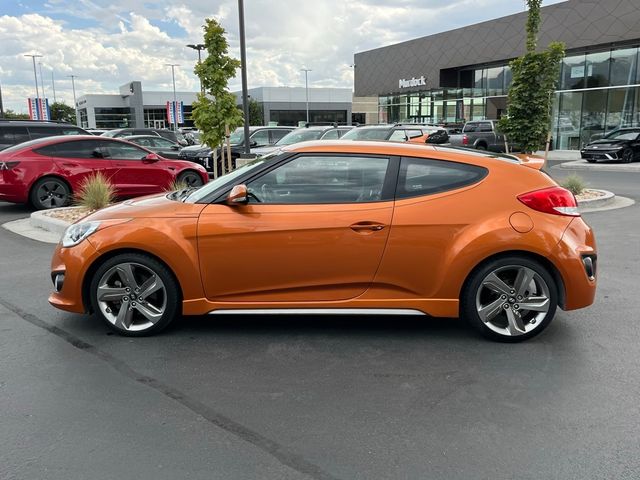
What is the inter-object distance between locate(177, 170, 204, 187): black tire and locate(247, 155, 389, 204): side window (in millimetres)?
8074

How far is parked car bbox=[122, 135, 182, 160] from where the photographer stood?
18.5 m

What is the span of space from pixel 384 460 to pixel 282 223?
78.3 inches

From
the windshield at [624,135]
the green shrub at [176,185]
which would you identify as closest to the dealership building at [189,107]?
the windshield at [624,135]

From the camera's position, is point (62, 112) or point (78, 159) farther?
point (62, 112)

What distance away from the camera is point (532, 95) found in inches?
523

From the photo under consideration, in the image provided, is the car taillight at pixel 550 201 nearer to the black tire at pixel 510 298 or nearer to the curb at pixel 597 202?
the black tire at pixel 510 298

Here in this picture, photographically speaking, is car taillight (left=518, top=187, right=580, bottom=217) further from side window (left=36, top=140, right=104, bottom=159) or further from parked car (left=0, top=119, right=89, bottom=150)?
parked car (left=0, top=119, right=89, bottom=150)

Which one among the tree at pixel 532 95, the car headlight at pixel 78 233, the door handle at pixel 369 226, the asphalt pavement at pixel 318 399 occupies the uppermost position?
the tree at pixel 532 95

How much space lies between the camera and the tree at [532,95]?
1314cm

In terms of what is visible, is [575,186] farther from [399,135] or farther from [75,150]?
[75,150]

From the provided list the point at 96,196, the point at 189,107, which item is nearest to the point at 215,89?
the point at 96,196

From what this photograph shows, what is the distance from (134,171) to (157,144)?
8.18 metres

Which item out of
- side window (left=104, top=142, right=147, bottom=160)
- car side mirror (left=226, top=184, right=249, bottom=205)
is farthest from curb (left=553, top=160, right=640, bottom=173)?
car side mirror (left=226, top=184, right=249, bottom=205)

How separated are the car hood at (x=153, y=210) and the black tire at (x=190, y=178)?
294 inches
